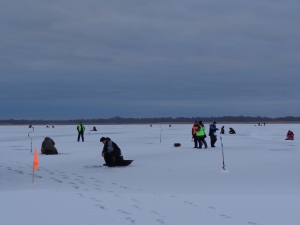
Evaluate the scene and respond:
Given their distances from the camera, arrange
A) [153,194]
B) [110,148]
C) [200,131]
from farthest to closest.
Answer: [200,131], [110,148], [153,194]

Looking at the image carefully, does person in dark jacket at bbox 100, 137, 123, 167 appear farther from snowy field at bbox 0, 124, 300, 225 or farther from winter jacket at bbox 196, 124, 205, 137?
winter jacket at bbox 196, 124, 205, 137

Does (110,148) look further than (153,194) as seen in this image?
Yes

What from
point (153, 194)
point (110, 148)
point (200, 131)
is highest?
point (200, 131)

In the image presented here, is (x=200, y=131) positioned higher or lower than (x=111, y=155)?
higher

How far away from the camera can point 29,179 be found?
463 inches

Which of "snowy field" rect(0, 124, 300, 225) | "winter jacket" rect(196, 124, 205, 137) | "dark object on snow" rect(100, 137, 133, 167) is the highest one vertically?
"winter jacket" rect(196, 124, 205, 137)

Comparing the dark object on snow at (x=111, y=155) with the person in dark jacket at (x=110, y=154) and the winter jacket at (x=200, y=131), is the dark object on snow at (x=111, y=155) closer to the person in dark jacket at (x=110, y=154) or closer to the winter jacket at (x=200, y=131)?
the person in dark jacket at (x=110, y=154)

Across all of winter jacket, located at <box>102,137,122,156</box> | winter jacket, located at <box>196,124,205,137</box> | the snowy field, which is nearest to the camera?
the snowy field

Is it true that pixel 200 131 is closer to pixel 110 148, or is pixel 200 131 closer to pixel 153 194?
pixel 110 148

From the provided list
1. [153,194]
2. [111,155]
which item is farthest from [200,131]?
[153,194]

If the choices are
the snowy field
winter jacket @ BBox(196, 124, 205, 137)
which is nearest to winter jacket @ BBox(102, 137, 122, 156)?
the snowy field

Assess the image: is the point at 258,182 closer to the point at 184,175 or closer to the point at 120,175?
the point at 184,175

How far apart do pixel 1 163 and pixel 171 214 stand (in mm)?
10956

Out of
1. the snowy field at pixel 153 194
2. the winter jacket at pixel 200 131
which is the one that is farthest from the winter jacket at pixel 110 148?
the winter jacket at pixel 200 131
